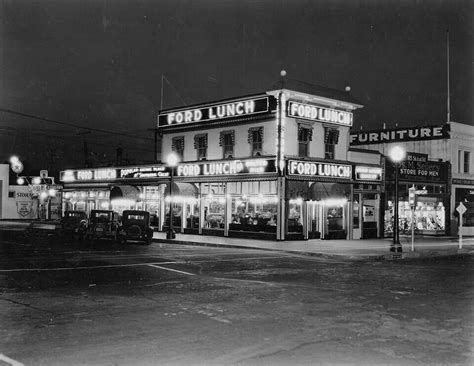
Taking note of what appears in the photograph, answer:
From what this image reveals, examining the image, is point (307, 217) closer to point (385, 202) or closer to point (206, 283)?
point (385, 202)

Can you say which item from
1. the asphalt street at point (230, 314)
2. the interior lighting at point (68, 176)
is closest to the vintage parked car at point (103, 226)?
the asphalt street at point (230, 314)

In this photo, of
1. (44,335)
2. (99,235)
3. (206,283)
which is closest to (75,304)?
(44,335)

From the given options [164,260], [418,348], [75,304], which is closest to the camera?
[418,348]

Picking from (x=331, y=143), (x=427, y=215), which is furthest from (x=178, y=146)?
(x=427, y=215)

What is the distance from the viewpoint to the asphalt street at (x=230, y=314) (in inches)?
294

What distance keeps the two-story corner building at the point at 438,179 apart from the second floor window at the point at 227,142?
39.8 ft

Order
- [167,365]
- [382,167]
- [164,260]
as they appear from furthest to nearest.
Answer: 1. [382,167]
2. [164,260]
3. [167,365]

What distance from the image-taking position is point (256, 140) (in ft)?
109

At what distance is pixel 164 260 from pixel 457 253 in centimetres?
1583

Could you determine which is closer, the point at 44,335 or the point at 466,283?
the point at 44,335

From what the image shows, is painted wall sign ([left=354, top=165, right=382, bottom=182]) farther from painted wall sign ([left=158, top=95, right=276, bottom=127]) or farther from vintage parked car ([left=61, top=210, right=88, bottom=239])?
vintage parked car ([left=61, top=210, right=88, bottom=239])

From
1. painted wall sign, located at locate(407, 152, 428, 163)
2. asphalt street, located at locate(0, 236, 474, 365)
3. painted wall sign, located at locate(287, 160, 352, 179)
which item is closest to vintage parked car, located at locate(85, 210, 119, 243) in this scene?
asphalt street, located at locate(0, 236, 474, 365)

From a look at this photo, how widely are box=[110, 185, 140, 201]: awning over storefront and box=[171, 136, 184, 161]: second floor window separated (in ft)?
16.9

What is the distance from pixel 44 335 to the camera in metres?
8.38
